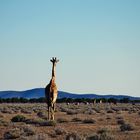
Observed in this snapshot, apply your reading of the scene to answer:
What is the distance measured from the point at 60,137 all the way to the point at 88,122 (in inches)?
372

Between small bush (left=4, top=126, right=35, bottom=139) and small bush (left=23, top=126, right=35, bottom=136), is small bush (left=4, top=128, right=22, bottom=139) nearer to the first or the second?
small bush (left=4, top=126, right=35, bottom=139)

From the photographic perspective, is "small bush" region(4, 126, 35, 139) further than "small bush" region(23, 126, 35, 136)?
No

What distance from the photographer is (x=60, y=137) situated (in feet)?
68.5

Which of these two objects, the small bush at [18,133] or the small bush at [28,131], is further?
the small bush at [28,131]

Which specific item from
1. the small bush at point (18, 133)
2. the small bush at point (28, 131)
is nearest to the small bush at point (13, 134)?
the small bush at point (18, 133)

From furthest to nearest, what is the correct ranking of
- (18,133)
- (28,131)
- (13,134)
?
(28,131), (18,133), (13,134)

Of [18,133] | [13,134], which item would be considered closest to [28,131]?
[18,133]

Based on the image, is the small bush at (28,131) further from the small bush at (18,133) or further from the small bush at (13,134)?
the small bush at (13,134)

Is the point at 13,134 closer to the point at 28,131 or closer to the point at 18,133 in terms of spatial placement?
the point at 18,133

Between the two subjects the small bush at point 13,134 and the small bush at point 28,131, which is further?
the small bush at point 28,131

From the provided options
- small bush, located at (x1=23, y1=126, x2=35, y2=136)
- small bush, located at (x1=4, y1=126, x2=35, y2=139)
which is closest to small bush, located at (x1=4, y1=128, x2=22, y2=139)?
small bush, located at (x1=4, y1=126, x2=35, y2=139)

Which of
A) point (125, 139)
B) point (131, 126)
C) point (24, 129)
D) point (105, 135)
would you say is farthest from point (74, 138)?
point (131, 126)

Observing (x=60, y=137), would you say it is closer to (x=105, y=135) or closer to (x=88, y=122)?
(x=105, y=135)

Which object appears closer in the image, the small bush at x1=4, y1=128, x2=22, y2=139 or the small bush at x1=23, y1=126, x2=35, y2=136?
the small bush at x1=4, y1=128, x2=22, y2=139
